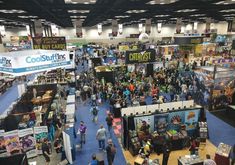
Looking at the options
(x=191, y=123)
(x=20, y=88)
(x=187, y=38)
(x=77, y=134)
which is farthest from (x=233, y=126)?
(x=187, y=38)

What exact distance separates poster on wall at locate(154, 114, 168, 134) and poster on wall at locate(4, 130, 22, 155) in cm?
701

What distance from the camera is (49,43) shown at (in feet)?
52.4

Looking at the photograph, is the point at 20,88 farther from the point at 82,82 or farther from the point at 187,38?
the point at 187,38

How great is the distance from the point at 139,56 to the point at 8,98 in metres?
14.0

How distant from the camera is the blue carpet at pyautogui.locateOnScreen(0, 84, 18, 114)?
20.3 m

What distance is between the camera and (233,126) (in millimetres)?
13891

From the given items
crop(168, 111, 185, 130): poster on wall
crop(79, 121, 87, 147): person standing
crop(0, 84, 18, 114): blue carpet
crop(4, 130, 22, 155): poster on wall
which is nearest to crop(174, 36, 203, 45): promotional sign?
crop(168, 111, 185, 130): poster on wall

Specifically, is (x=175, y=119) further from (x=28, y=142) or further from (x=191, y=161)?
(x=28, y=142)

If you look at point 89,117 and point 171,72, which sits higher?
point 171,72

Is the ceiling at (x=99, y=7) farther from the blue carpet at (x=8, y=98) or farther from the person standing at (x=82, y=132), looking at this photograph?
the blue carpet at (x=8, y=98)

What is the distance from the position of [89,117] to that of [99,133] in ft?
16.2

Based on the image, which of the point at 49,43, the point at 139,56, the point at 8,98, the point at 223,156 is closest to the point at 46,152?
the point at 223,156

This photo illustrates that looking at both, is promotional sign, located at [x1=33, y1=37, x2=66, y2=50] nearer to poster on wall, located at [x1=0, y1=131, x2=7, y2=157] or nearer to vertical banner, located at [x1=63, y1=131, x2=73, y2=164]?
poster on wall, located at [x1=0, y1=131, x2=7, y2=157]

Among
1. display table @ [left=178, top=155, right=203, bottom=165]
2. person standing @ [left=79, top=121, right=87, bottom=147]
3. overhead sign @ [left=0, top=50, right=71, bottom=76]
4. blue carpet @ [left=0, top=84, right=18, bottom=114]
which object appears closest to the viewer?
overhead sign @ [left=0, top=50, right=71, bottom=76]
